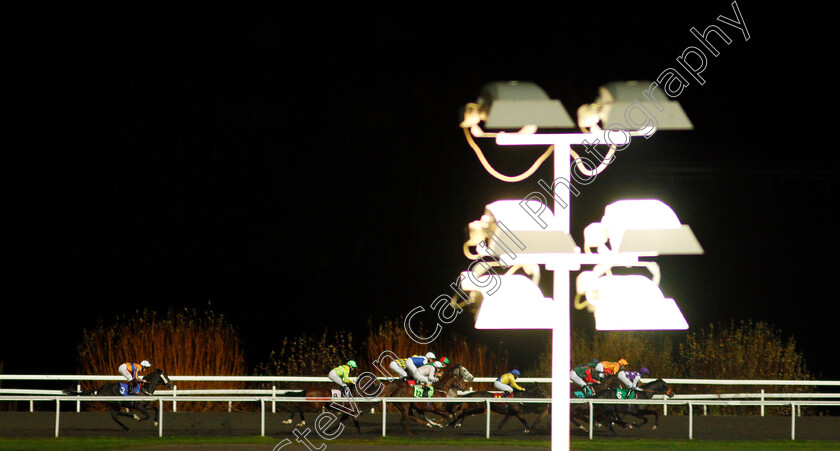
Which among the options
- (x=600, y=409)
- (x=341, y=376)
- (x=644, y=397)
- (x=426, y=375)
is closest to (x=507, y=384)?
(x=426, y=375)

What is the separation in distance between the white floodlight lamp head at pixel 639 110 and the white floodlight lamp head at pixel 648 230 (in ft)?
0.87

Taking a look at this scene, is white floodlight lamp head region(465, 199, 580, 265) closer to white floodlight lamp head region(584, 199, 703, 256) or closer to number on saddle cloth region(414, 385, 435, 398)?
white floodlight lamp head region(584, 199, 703, 256)

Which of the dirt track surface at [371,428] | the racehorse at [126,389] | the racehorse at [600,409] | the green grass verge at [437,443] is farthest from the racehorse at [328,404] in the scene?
the racehorse at [600,409]

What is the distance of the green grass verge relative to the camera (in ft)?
38.9

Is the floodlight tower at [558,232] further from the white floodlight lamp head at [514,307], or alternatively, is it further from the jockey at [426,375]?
the jockey at [426,375]

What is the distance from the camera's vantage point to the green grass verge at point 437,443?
467 inches

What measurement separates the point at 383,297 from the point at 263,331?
3.18 m

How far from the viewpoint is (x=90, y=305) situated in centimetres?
2652

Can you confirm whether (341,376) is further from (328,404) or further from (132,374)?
(132,374)

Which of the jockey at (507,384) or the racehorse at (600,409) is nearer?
the jockey at (507,384)

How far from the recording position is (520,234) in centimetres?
347

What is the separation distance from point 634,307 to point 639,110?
2.21 feet

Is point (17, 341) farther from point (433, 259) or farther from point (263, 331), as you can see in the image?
point (433, 259)

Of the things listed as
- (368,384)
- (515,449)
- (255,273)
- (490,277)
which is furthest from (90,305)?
(490,277)
